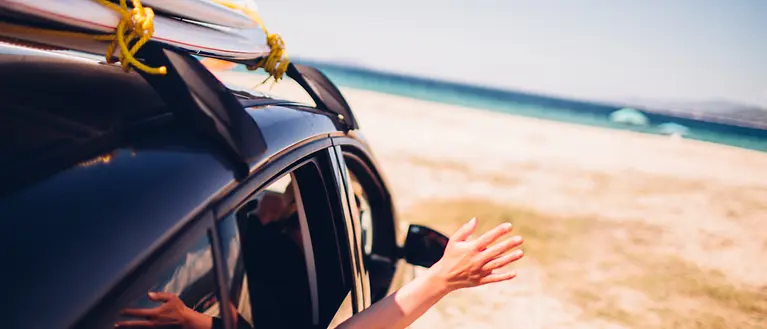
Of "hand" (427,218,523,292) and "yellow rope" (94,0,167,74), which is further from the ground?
"yellow rope" (94,0,167,74)

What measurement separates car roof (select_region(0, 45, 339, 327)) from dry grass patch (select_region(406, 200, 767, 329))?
497 cm

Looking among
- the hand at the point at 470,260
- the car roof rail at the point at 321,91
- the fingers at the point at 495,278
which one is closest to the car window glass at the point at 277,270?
the car roof rail at the point at 321,91

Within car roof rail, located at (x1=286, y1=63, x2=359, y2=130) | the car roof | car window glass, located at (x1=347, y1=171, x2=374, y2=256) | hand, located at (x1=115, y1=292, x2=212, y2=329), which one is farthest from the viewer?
car window glass, located at (x1=347, y1=171, x2=374, y2=256)

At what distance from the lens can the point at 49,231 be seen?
80 centimetres

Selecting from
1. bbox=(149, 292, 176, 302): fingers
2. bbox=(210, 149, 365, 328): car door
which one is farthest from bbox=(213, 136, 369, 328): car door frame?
bbox=(149, 292, 176, 302): fingers

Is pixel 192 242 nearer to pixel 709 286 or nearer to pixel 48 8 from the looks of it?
pixel 48 8

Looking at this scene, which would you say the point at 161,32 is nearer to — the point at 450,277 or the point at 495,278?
the point at 450,277

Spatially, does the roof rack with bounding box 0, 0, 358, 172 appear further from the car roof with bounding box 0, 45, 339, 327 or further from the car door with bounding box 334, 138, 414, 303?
the car door with bounding box 334, 138, 414, 303

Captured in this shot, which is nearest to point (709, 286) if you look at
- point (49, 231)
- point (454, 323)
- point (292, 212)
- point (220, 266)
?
point (454, 323)

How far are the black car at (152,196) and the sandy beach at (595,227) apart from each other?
3.00 meters

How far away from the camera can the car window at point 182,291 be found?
2.90ft

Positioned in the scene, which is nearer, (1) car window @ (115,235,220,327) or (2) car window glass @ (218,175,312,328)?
(1) car window @ (115,235,220,327)

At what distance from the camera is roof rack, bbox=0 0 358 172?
94 cm

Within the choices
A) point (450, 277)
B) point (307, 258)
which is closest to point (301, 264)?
point (307, 258)
